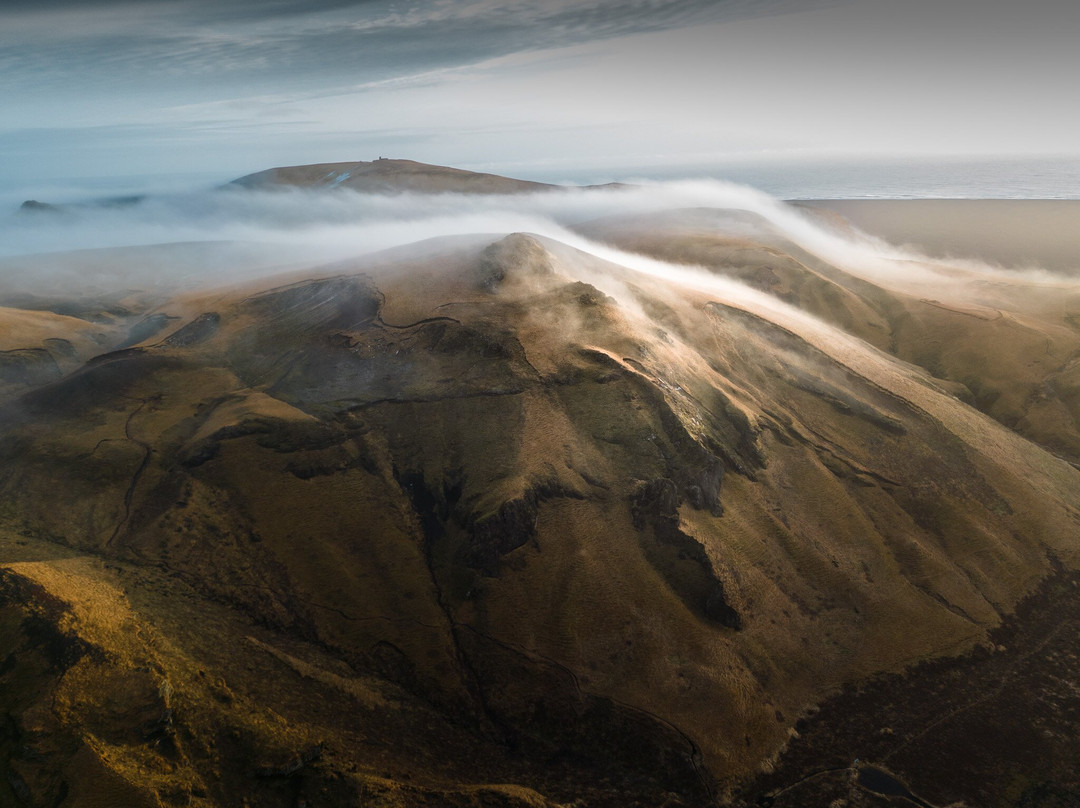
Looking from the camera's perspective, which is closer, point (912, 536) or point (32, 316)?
point (912, 536)

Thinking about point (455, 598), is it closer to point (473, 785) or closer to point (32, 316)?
point (473, 785)

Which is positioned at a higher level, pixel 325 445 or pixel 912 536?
pixel 325 445

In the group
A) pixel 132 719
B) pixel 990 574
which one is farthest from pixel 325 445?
pixel 990 574

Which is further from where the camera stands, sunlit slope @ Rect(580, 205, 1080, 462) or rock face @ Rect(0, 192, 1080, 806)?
sunlit slope @ Rect(580, 205, 1080, 462)

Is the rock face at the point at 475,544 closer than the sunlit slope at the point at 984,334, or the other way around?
the rock face at the point at 475,544

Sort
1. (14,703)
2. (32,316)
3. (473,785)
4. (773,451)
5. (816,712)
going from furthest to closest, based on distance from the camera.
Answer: (32,316) → (773,451) → (816,712) → (473,785) → (14,703)

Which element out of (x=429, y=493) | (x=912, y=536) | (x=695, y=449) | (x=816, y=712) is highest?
(x=695, y=449)

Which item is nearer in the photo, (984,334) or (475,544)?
(475,544)

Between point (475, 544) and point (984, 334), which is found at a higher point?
point (984, 334)
